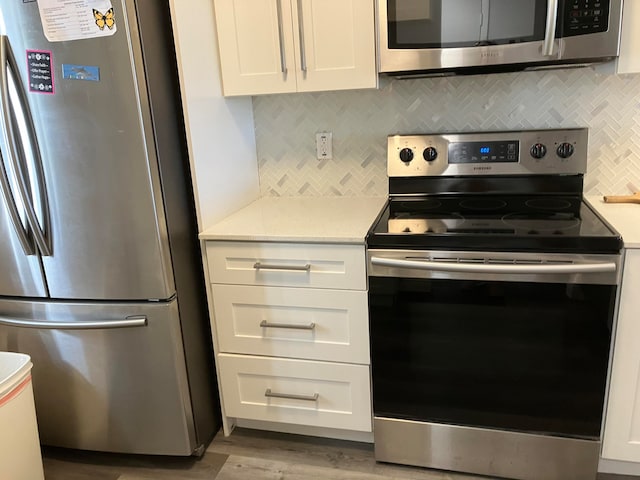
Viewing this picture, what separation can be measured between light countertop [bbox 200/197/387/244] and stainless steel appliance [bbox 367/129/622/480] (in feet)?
0.34

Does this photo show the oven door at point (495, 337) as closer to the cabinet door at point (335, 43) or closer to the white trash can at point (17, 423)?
the cabinet door at point (335, 43)

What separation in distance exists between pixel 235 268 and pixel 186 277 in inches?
7.0

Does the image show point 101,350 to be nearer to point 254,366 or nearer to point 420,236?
point 254,366

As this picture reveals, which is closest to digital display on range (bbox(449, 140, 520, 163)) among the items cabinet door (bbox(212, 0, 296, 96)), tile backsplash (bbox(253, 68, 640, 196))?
tile backsplash (bbox(253, 68, 640, 196))

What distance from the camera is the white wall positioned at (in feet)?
5.71

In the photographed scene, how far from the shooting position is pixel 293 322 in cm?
184

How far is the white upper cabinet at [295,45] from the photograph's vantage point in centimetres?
178

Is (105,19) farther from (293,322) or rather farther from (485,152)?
(485,152)

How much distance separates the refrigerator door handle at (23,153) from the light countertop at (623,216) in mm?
1788

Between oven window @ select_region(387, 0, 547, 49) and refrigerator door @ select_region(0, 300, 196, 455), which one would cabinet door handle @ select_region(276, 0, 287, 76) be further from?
refrigerator door @ select_region(0, 300, 196, 455)

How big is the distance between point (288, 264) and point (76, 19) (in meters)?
0.99

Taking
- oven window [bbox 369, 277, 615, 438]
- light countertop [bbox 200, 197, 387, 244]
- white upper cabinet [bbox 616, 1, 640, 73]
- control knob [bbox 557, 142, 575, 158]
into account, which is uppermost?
white upper cabinet [bbox 616, 1, 640, 73]

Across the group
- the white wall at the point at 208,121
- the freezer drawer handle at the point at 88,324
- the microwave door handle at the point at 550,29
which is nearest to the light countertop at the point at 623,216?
the microwave door handle at the point at 550,29

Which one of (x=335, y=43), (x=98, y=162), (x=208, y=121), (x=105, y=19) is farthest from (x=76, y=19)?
(x=335, y=43)
